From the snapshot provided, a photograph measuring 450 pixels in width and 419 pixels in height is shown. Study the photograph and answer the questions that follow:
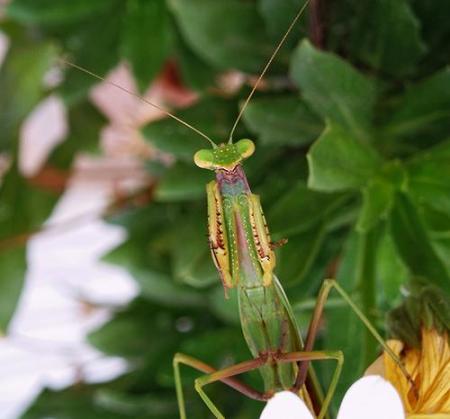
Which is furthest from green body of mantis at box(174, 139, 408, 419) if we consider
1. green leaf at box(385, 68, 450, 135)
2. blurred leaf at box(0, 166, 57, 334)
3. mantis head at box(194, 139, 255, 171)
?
blurred leaf at box(0, 166, 57, 334)

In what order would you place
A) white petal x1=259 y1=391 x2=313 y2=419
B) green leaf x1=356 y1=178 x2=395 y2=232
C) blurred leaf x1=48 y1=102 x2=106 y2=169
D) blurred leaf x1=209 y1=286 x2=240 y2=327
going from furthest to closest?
blurred leaf x1=48 y1=102 x2=106 y2=169, blurred leaf x1=209 y1=286 x2=240 y2=327, green leaf x1=356 y1=178 x2=395 y2=232, white petal x1=259 y1=391 x2=313 y2=419

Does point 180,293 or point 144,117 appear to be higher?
point 144,117

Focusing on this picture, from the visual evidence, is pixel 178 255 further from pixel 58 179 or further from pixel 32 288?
pixel 32 288

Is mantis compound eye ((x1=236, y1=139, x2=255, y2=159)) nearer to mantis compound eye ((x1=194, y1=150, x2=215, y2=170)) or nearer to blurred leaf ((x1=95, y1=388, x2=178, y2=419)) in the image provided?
mantis compound eye ((x1=194, y1=150, x2=215, y2=170))

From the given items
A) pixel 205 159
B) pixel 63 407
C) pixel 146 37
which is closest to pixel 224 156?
pixel 205 159

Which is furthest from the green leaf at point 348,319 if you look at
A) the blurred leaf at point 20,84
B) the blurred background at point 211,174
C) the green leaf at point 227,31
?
the blurred leaf at point 20,84

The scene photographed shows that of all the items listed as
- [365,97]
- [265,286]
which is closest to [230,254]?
[265,286]
